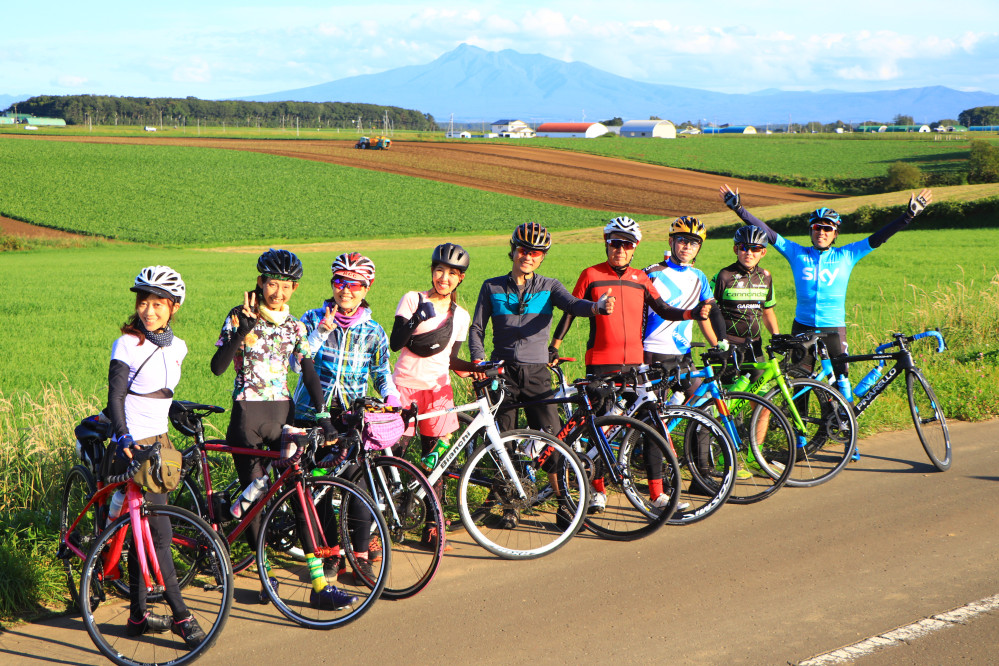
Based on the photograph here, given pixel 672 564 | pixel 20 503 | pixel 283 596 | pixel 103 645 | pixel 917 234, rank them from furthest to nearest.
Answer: pixel 917 234, pixel 20 503, pixel 672 564, pixel 283 596, pixel 103 645

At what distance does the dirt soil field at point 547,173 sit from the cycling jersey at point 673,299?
52.1 meters

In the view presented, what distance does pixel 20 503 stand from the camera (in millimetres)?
6547

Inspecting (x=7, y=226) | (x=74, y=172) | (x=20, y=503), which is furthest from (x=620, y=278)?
A: (x=74, y=172)

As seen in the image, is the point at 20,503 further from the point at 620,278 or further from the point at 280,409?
the point at 620,278

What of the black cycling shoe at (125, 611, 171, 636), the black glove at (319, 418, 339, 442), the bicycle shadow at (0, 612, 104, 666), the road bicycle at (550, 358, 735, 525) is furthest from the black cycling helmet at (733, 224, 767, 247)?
the bicycle shadow at (0, 612, 104, 666)

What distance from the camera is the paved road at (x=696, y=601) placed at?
4.45 m

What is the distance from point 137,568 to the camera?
4.58 m

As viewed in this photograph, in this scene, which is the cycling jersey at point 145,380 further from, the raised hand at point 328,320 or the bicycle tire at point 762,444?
the bicycle tire at point 762,444

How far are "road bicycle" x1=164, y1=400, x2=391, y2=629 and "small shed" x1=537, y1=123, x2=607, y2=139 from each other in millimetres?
149849

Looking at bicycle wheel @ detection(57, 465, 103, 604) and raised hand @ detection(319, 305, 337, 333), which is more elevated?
raised hand @ detection(319, 305, 337, 333)

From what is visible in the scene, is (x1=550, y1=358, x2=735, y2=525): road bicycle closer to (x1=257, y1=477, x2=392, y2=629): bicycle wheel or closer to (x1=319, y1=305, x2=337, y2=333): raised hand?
(x1=319, y1=305, x2=337, y2=333): raised hand

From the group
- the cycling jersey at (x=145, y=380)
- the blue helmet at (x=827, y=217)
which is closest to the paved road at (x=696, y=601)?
the cycling jersey at (x=145, y=380)

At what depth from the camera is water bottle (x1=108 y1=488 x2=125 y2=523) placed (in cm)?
466

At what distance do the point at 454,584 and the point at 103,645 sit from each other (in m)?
2.05
